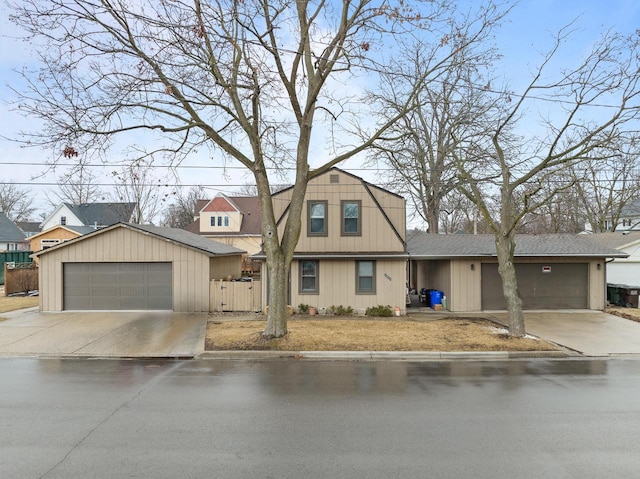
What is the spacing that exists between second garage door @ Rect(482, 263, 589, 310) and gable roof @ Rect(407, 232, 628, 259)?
0.69 metres

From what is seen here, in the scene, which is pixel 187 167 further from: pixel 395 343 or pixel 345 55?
pixel 395 343

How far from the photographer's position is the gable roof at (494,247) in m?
16.6

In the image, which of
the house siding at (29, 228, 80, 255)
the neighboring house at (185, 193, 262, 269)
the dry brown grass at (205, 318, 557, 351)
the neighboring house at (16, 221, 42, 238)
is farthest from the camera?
the neighboring house at (16, 221, 42, 238)

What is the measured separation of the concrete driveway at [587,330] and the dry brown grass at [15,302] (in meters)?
19.7

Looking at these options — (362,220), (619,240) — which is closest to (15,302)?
(362,220)

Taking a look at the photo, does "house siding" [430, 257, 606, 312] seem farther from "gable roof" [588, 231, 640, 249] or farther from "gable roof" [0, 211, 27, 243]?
"gable roof" [0, 211, 27, 243]

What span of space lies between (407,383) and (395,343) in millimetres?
3096

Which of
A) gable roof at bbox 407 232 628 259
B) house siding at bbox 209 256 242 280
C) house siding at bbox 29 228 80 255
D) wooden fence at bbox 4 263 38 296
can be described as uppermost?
house siding at bbox 29 228 80 255

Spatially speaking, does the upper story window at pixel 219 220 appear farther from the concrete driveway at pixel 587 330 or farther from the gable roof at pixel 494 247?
the concrete driveway at pixel 587 330

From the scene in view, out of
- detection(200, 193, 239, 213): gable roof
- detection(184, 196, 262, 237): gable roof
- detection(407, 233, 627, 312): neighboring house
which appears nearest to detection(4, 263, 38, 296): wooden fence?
detection(184, 196, 262, 237): gable roof

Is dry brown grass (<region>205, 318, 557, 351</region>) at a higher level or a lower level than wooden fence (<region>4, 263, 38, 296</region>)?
lower

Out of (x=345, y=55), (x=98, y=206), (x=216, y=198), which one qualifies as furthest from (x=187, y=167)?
(x=98, y=206)

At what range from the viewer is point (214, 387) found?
7.01 meters

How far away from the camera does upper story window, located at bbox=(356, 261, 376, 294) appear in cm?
1603
